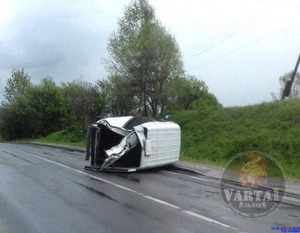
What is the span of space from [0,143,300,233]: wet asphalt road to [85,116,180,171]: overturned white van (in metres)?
1.48

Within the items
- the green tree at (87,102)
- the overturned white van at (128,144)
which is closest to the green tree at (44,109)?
the green tree at (87,102)

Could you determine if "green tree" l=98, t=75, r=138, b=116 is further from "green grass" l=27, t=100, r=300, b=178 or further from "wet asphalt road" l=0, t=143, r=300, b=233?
"wet asphalt road" l=0, t=143, r=300, b=233

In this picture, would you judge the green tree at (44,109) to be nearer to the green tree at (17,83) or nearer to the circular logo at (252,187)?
the green tree at (17,83)

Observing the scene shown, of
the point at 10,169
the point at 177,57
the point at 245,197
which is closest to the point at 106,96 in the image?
the point at 177,57

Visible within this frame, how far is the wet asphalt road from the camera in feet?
25.0

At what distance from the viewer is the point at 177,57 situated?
1284 inches

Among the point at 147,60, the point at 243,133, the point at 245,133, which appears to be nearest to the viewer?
the point at 245,133

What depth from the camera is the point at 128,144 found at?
53.6 feet

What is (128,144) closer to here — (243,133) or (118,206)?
(118,206)

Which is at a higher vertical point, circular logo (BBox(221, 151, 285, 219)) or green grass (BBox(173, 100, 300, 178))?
green grass (BBox(173, 100, 300, 178))

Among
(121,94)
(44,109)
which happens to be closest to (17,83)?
(44,109)

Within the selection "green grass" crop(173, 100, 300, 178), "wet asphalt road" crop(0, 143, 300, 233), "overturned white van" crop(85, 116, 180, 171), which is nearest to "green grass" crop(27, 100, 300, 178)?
"green grass" crop(173, 100, 300, 178)

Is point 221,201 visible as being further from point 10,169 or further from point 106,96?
point 106,96

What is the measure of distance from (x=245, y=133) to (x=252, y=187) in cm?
1226
